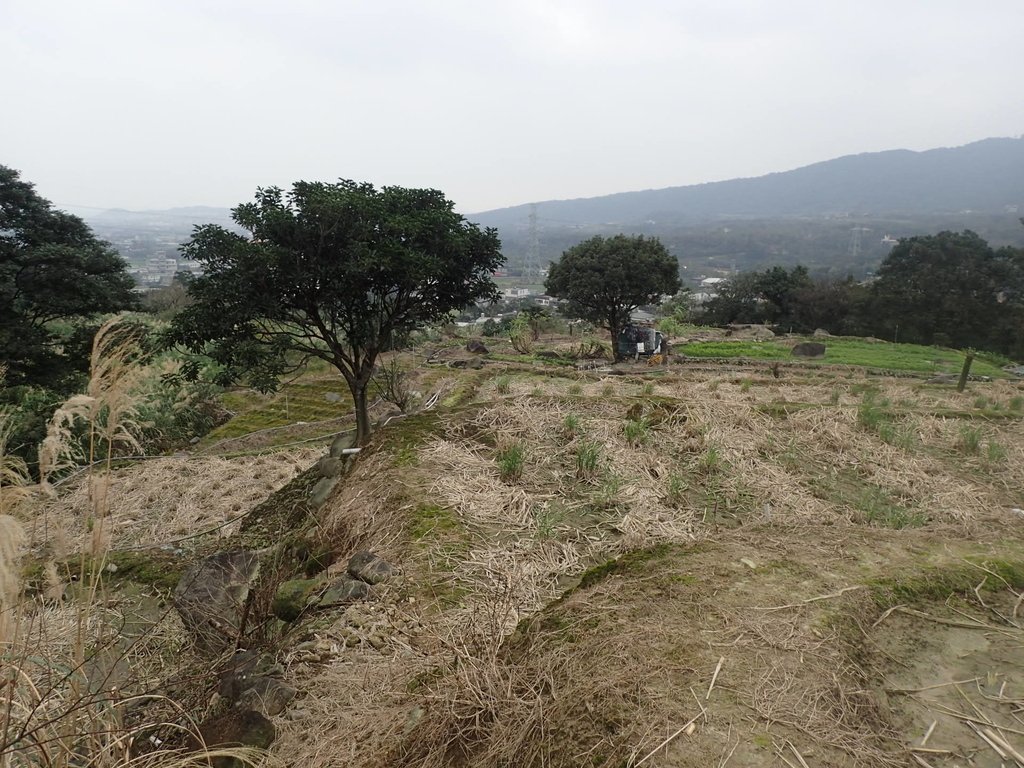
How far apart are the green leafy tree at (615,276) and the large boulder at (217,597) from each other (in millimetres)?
18373

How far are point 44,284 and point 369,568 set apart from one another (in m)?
12.1

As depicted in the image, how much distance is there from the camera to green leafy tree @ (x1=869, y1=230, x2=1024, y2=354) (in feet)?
104

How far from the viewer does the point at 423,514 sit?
15.4ft

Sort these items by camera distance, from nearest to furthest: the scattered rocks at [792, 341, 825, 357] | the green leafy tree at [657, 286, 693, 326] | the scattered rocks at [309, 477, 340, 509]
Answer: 1. the scattered rocks at [309, 477, 340, 509]
2. the scattered rocks at [792, 341, 825, 357]
3. the green leafy tree at [657, 286, 693, 326]

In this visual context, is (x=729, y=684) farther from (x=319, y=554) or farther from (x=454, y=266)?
(x=454, y=266)

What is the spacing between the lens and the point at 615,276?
21016 mm

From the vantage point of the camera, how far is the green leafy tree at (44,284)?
36.9ft

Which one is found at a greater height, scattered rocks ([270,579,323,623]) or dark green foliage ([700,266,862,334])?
scattered rocks ([270,579,323,623])

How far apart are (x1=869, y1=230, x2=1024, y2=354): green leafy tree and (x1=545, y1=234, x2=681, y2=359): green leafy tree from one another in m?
20.6

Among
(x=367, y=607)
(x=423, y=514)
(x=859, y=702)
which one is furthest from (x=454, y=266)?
(x=859, y=702)

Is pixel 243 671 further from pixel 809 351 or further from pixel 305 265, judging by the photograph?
pixel 809 351

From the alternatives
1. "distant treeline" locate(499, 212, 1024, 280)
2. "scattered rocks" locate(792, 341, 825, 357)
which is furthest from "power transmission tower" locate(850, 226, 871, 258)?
"scattered rocks" locate(792, 341, 825, 357)

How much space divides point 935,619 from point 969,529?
2065mm

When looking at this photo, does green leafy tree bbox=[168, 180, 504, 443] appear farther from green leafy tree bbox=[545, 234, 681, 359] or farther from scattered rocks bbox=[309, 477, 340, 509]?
green leafy tree bbox=[545, 234, 681, 359]
